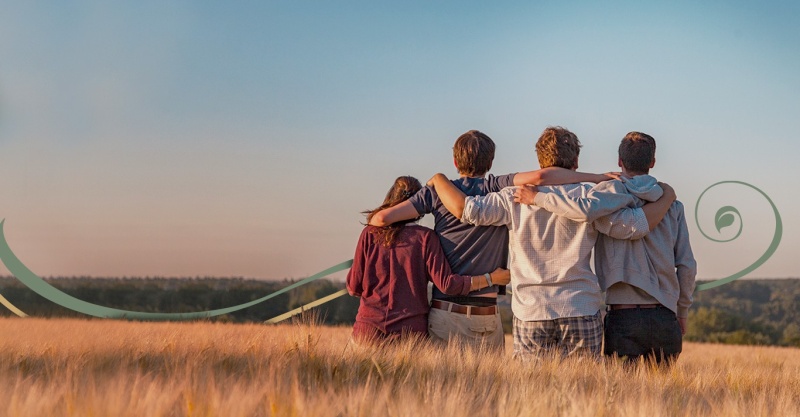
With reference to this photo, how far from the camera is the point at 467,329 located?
18.2ft

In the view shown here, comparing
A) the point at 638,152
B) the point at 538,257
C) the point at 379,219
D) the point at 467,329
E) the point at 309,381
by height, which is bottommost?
the point at 309,381

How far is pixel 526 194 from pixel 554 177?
0.26 metres

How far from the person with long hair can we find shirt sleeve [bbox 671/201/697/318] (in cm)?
118

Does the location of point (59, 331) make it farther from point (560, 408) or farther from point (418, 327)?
point (560, 408)

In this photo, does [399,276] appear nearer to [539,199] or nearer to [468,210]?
[468,210]

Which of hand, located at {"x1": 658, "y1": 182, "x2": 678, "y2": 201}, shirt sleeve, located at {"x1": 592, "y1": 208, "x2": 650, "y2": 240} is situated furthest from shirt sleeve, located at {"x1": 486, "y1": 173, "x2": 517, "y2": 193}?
hand, located at {"x1": 658, "y1": 182, "x2": 678, "y2": 201}

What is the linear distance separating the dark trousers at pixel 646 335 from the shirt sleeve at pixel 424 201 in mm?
1396

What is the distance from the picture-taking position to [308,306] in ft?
16.4

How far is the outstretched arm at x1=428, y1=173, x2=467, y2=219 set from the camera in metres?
5.42

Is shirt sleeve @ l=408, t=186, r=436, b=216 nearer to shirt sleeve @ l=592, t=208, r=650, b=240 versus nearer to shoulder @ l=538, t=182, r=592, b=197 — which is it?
shoulder @ l=538, t=182, r=592, b=197

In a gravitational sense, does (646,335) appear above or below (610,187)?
below

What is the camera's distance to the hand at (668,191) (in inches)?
219

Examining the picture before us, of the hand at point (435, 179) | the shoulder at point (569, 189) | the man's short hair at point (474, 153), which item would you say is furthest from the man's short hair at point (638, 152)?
the hand at point (435, 179)

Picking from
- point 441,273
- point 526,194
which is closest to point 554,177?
point 526,194
